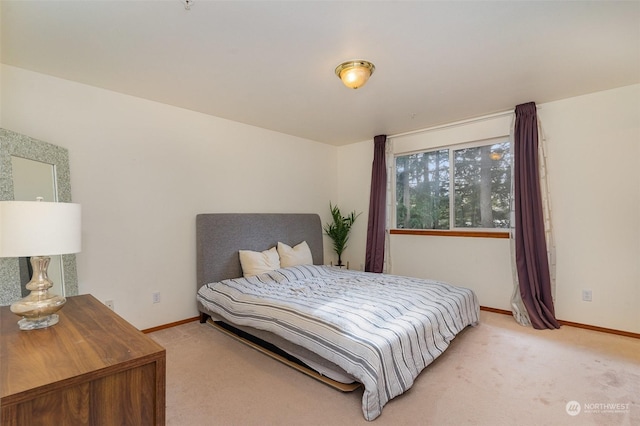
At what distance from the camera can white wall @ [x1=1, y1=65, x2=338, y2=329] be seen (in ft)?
8.28

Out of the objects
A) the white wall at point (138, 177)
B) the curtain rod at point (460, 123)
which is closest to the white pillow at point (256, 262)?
the white wall at point (138, 177)

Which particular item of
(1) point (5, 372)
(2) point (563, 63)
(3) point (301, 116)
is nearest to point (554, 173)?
(2) point (563, 63)

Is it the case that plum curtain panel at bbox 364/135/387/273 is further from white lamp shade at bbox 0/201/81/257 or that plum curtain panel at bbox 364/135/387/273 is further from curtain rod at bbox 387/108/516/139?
white lamp shade at bbox 0/201/81/257

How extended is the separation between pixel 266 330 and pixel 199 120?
243cm

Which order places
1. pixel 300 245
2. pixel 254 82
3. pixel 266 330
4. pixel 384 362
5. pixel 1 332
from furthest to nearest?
pixel 300 245, pixel 254 82, pixel 266 330, pixel 384 362, pixel 1 332

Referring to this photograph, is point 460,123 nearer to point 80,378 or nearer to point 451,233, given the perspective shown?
point 451,233

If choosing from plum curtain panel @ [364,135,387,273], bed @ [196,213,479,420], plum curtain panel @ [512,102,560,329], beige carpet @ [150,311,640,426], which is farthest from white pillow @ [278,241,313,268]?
plum curtain panel @ [512,102,560,329]

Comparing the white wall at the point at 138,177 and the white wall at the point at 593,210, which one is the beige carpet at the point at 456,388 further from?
the white wall at the point at 138,177

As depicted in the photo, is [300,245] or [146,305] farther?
[300,245]

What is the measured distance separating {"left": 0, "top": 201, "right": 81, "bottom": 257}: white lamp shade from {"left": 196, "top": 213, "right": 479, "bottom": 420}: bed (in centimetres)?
149

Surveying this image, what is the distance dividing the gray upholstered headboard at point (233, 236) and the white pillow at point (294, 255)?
0.16m

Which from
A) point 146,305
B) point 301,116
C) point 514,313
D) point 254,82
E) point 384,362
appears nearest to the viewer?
point 384,362

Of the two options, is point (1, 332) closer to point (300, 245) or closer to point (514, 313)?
point (300, 245)

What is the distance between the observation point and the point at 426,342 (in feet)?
7.24
